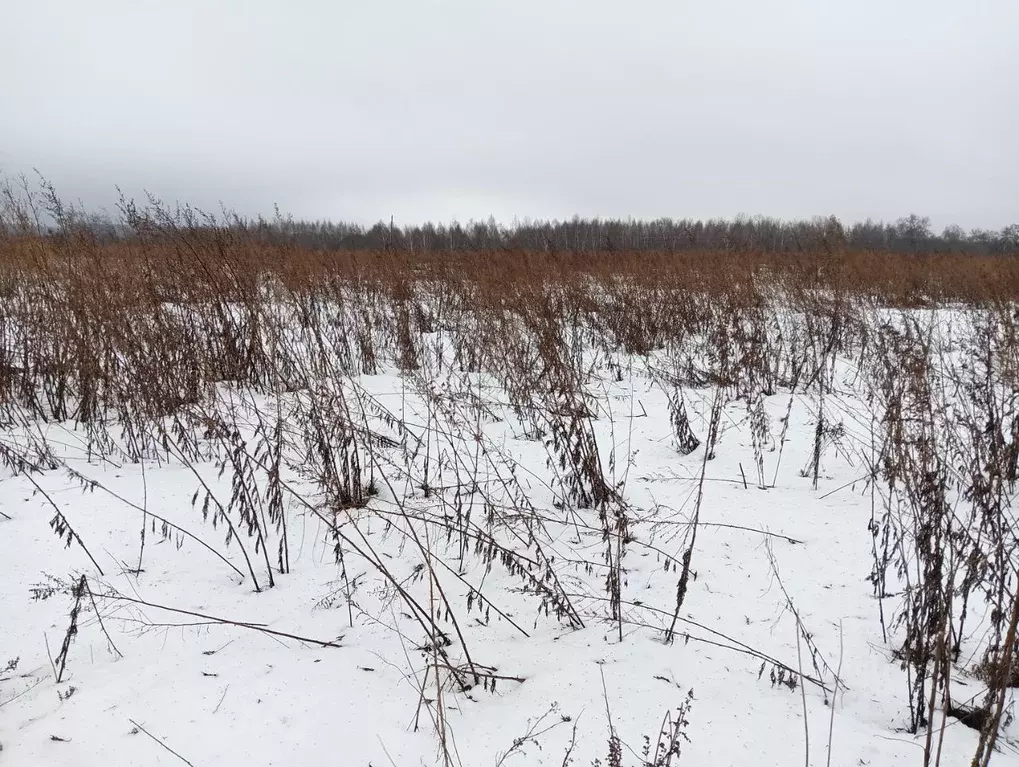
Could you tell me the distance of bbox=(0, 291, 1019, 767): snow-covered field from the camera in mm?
1443

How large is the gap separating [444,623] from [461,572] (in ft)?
1.15

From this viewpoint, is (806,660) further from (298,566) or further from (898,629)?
(298,566)

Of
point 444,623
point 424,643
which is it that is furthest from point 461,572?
point 424,643

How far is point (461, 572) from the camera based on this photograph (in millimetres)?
2311

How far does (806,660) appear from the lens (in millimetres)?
1717

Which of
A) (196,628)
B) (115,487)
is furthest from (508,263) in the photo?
(196,628)

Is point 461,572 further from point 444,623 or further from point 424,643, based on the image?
point 424,643

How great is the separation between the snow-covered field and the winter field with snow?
0.01 metres

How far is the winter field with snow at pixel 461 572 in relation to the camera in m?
1.46

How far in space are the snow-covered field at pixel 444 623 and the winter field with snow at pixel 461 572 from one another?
1 centimetres

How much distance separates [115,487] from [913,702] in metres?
3.70

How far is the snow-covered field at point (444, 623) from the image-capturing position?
144 cm

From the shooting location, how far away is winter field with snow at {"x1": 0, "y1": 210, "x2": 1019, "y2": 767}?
57.5 inches

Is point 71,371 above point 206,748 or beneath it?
above
